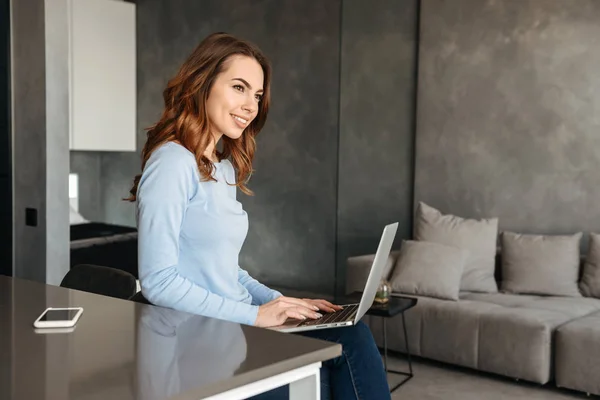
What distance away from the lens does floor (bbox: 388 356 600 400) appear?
148 inches

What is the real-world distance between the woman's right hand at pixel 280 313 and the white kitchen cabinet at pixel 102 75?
409 centimetres

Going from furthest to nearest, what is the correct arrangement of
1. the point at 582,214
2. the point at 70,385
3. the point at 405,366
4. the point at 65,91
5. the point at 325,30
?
the point at 325,30, the point at 582,214, the point at 405,366, the point at 65,91, the point at 70,385

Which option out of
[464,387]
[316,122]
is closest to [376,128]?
[316,122]

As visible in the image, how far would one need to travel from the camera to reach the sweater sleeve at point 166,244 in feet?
5.80

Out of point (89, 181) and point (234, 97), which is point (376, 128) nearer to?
point (89, 181)

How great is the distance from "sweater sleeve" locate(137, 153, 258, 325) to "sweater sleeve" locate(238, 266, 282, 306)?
1.14ft

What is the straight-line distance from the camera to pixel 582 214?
4.84m

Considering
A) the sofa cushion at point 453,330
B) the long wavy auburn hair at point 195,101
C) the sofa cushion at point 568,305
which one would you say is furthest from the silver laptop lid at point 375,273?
the sofa cushion at point 568,305

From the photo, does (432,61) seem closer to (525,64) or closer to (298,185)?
(525,64)

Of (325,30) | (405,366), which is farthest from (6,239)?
(325,30)

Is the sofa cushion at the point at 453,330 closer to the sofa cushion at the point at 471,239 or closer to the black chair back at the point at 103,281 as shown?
the sofa cushion at the point at 471,239

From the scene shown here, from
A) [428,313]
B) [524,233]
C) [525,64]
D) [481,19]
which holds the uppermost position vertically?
[481,19]

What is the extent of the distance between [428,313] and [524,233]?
3.67 ft

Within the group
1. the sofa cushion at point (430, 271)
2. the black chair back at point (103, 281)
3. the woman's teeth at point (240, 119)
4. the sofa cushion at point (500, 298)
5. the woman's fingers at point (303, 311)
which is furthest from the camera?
the sofa cushion at point (430, 271)
